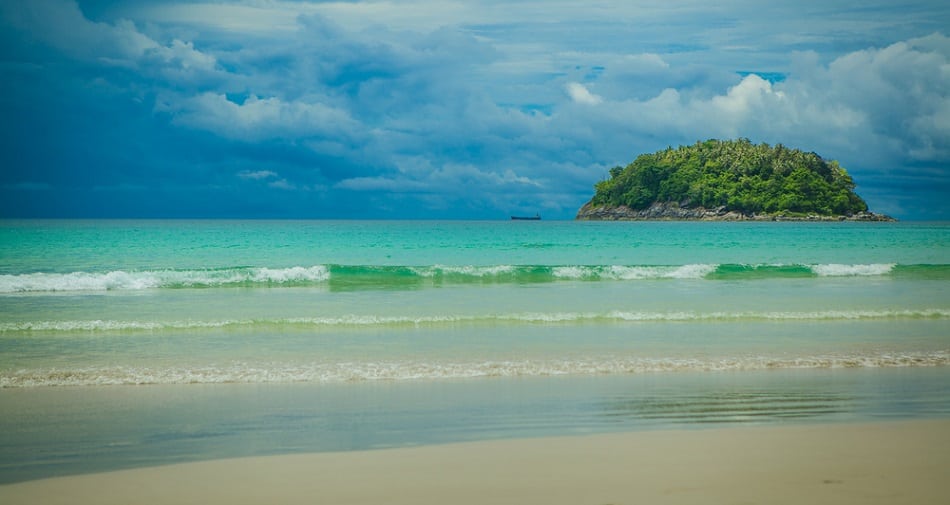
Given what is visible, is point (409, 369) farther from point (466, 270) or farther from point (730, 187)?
point (730, 187)

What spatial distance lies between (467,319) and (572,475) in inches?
394

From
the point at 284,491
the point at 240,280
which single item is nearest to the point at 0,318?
the point at 240,280

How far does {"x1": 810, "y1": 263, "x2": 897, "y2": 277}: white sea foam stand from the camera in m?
27.8

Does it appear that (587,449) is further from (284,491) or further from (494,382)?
Result: (494,382)

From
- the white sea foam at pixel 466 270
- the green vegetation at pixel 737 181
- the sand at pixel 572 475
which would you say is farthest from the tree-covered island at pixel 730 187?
the sand at pixel 572 475

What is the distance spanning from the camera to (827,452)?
627 centimetres

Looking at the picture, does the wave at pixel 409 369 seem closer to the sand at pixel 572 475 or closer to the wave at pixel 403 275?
the sand at pixel 572 475

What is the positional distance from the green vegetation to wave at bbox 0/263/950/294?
9944 centimetres

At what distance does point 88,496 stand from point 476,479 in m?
2.84

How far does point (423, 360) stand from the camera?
1120 cm

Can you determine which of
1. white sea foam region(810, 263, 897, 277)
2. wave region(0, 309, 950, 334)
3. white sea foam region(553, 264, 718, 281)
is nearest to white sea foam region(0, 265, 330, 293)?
wave region(0, 309, 950, 334)

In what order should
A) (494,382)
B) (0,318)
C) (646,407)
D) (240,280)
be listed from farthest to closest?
(240,280) → (0,318) → (494,382) → (646,407)

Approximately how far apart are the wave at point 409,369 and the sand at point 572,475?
12.1ft

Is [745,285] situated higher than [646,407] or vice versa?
[745,285]
